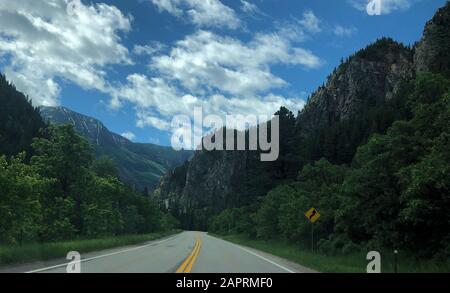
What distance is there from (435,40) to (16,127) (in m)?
131

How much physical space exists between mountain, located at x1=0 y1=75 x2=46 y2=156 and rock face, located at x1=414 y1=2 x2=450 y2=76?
10739 centimetres

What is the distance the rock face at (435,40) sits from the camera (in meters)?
118

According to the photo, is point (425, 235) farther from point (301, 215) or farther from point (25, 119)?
point (25, 119)

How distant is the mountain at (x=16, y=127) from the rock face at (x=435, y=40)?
10739cm

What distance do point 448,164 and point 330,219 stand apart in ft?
63.7

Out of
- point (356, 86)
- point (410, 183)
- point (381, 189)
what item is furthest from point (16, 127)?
point (410, 183)

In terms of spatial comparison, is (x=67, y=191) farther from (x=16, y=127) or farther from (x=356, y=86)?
(x=356, y=86)

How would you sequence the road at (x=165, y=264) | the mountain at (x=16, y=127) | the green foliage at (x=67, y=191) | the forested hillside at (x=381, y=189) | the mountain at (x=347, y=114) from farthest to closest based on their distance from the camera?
the mountain at (x=16, y=127) < the mountain at (x=347, y=114) < the green foliage at (x=67, y=191) < the forested hillside at (x=381, y=189) < the road at (x=165, y=264)

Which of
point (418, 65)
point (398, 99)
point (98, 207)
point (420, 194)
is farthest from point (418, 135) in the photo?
point (418, 65)

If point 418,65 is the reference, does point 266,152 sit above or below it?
below

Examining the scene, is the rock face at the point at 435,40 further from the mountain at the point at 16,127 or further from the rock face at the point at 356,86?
the mountain at the point at 16,127

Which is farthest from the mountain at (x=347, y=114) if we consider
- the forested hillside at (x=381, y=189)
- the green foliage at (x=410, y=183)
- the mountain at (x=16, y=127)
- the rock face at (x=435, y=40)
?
the mountain at (x=16, y=127)

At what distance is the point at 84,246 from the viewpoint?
2695 centimetres

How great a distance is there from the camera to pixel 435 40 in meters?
124
